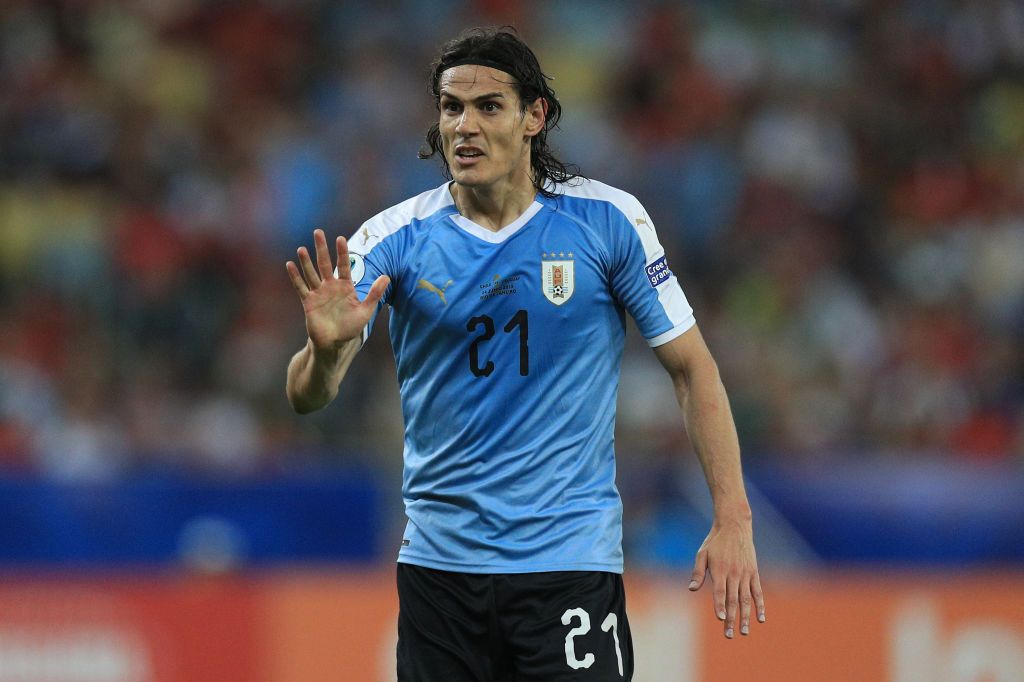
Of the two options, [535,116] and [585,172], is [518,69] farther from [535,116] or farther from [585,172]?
[585,172]

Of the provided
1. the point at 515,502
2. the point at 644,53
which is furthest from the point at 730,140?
the point at 515,502

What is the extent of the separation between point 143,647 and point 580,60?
25.5 ft

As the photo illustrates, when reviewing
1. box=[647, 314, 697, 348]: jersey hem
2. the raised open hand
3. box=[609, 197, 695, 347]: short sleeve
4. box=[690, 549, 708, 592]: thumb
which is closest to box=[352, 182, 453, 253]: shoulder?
the raised open hand

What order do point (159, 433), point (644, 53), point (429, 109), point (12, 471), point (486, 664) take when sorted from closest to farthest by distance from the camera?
1. point (486, 664)
2. point (12, 471)
3. point (159, 433)
4. point (429, 109)
5. point (644, 53)

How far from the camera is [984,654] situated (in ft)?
22.1

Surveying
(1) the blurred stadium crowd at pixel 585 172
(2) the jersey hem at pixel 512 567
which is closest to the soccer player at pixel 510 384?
(2) the jersey hem at pixel 512 567

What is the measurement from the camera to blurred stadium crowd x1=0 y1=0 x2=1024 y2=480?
387 inches

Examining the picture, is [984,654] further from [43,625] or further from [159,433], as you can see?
[159,433]

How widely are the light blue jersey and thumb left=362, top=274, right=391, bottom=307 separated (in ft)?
0.52

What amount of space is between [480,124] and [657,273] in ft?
2.13

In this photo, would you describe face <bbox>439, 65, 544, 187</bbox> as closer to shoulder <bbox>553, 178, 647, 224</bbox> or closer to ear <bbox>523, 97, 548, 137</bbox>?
ear <bbox>523, 97, 548, 137</bbox>

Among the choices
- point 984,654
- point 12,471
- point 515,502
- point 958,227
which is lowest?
point 984,654

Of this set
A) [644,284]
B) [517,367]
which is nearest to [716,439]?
[644,284]

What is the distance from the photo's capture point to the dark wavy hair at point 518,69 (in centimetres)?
427
